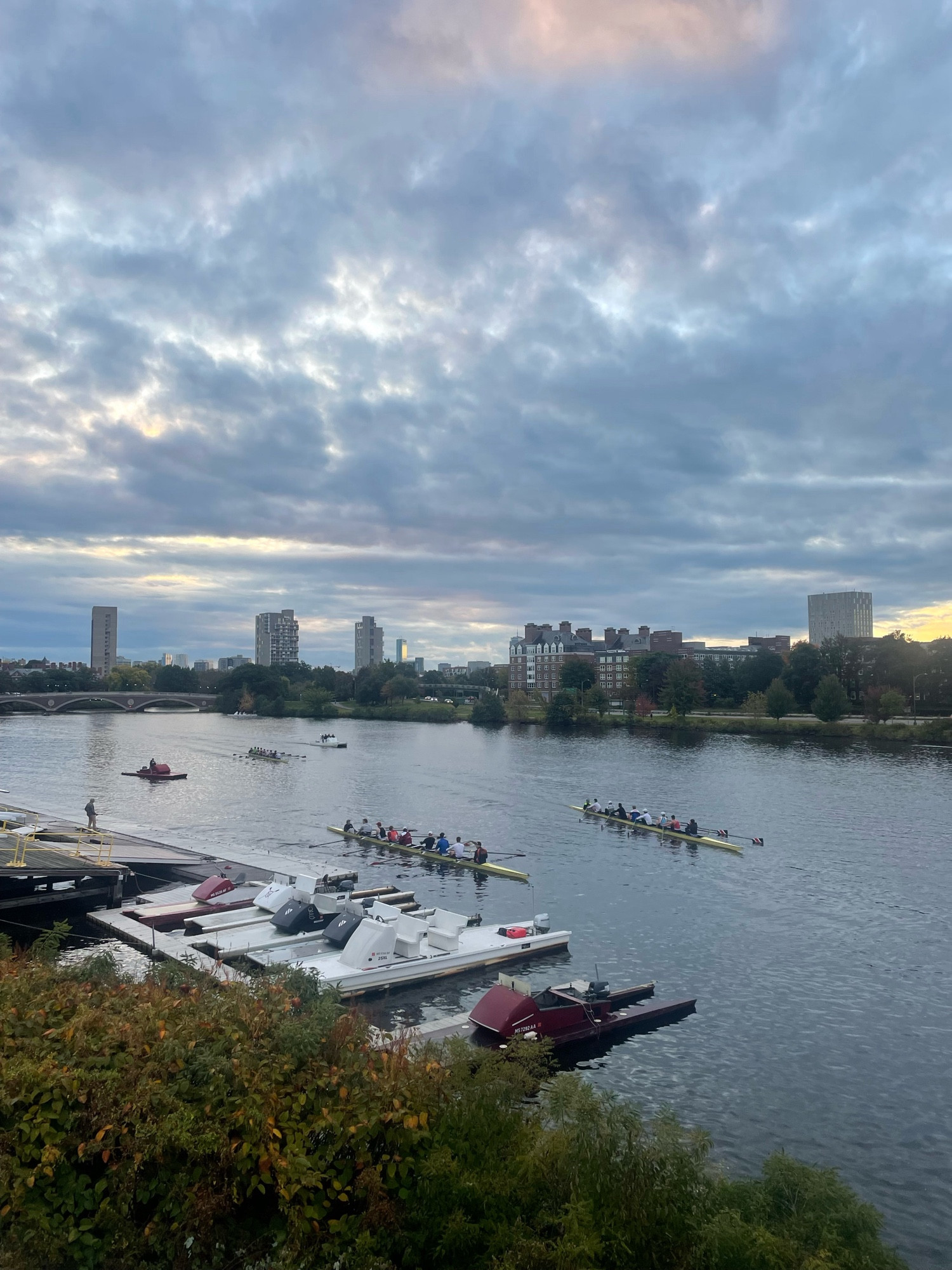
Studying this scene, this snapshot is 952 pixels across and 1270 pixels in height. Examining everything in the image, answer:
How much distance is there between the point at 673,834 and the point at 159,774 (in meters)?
50.3

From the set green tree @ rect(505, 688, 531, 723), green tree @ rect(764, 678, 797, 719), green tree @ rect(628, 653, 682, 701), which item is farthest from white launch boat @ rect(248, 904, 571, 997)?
green tree @ rect(505, 688, 531, 723)

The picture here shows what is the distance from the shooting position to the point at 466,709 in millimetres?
176000

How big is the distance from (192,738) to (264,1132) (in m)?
122

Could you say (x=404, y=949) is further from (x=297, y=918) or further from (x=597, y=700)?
(x=597, y=700)

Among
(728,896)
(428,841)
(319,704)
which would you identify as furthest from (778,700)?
(728,896)

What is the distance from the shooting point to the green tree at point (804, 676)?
453ft

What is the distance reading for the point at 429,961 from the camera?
87.0 feet

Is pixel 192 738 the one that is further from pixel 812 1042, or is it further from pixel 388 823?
pixel 812 1042

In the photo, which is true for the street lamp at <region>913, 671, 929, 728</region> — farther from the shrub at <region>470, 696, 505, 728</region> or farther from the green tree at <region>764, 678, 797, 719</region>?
the shrub at <region>470, 696, 505, 728</region>

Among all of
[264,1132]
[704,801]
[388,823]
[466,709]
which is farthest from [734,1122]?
[466,709]

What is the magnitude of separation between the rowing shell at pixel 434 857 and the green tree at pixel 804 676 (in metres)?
103

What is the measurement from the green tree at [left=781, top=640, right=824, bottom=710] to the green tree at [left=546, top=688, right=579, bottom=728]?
35732 millimetres

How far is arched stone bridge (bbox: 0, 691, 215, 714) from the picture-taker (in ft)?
579

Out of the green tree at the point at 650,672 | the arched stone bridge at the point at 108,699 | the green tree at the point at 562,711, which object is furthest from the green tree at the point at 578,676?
the arched stone bridge at the point at 108,699
